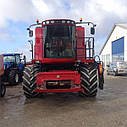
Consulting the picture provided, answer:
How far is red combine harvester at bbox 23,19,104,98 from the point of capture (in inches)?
270

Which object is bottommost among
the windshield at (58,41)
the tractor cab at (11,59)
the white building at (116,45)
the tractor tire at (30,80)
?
the tractor tire at (30,80)

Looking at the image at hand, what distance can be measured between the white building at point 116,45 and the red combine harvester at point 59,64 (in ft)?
72.1

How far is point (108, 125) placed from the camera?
181 inches

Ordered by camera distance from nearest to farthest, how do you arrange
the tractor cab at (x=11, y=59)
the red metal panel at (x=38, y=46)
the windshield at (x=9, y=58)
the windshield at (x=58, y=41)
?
the windshield at (x=58, y=41) → the red metal panel at (x=38, y=46) → the tractor cab at (x=11, y=59) → the windshield at (x=9, y=58)

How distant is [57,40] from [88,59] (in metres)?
1.49

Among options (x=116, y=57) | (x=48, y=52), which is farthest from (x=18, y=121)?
(x=116, y=57)

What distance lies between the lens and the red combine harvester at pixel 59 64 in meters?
6.85

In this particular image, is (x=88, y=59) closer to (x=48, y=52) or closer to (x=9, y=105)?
(x=48, y=52)

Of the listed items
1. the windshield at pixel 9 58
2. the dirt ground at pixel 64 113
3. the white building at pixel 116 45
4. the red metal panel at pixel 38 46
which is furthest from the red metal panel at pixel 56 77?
the white building at pixel 116 45

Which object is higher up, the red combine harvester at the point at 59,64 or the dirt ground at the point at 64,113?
the red combine harvester at the point at 59,64

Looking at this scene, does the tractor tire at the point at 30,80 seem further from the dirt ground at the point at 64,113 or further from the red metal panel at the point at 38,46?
the red metal panel at the point at 38,46

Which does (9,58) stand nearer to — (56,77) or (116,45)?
(56,77)

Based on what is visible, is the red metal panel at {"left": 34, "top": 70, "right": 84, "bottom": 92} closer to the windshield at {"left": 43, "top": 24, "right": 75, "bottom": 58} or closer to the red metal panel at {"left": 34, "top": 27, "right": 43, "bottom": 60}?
the windshield at {"left": 43, "top": 24, "right": 75, "bottom": 58}

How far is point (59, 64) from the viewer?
7.95 meters
